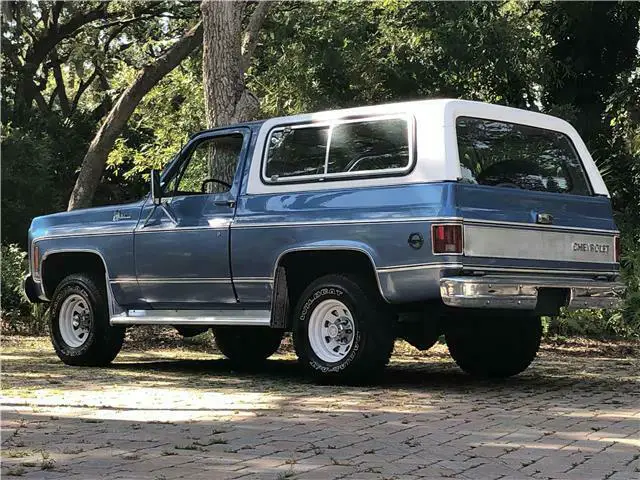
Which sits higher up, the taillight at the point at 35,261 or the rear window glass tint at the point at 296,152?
the rear window glass tint at the point at 296,152

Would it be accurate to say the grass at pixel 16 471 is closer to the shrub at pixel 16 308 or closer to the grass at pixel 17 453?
the grass at pixel 17 453

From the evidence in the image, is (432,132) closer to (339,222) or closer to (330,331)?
(339,222)

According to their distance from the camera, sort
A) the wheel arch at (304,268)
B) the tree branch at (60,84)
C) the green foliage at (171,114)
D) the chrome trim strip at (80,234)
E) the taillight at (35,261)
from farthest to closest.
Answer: the tree branch at (60,84)
the green foliage at (171,114)
the taillight at (35,261)
the chrome trim strip at (80,234)
the wheel arch at (304,268)

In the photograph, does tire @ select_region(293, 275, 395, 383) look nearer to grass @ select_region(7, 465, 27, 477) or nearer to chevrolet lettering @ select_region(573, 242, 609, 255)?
chevrolet lettering @ select_region(573, 242, 609, 255)

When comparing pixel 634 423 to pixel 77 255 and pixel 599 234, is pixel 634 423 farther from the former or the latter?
pixel 77 255

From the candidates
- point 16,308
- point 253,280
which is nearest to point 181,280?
point 253,280

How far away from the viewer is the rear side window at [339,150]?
823 cm

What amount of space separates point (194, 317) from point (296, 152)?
1858 millimetres

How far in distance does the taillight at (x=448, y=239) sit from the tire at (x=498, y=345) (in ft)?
4.87

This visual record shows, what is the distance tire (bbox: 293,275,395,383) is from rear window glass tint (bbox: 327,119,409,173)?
3.09 ft

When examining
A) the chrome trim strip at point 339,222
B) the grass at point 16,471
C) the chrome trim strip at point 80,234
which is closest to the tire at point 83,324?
the chrome trim strip at point 80,234

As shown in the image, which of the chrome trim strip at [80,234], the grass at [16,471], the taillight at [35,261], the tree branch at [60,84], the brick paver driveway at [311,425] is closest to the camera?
the grass at [16,471]

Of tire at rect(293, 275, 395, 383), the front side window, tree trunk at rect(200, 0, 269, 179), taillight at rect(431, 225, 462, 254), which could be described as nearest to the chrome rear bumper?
taillight at rect(431, 225, 462, 254)

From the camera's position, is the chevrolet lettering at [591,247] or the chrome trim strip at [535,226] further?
the chevrolet lettering at [591,247]
